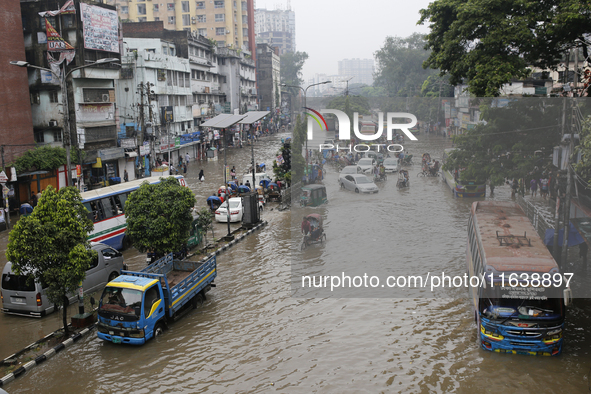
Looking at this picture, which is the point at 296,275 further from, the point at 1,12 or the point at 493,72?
the point at 1,12

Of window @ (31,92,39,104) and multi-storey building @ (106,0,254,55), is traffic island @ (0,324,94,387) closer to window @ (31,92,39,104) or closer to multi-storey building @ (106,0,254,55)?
window @ (31,92,39,104)

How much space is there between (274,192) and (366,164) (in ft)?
48.6

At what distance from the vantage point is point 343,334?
11.3 meters

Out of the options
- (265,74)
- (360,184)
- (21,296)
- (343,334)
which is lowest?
(343,334)

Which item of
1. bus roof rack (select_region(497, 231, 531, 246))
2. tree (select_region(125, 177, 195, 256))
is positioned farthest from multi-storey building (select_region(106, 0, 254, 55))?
bus roof rack (select_region(497, 231, 531, 246))

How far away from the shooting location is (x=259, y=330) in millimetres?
11695

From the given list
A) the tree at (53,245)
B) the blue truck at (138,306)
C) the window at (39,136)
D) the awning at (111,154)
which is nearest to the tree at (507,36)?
the blue truck at (138,306)

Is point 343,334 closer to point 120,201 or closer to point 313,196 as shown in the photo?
point 313,196

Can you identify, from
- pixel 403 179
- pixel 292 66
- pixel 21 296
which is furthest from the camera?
pixel 292 66

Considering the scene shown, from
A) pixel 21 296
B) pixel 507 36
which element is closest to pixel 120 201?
pixel 21 296

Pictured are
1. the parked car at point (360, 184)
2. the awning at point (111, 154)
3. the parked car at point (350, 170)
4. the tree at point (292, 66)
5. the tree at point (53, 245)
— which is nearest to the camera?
the tree at point (53, 245)

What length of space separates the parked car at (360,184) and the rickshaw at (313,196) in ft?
3.00

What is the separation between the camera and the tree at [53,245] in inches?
415

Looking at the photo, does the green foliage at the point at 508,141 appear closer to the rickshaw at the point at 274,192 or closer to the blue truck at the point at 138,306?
the blue truck at the point at 138,306
